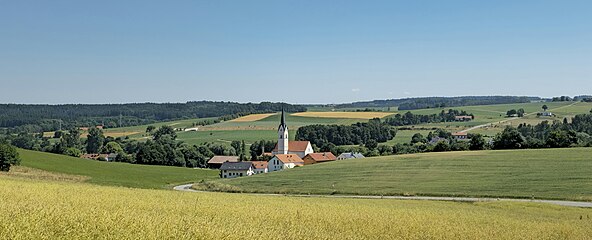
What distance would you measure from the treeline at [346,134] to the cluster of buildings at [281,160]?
18.1 meters

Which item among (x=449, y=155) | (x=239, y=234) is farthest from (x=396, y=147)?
(x=239, y=234)

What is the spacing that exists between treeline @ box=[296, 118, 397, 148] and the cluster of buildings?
711 inches

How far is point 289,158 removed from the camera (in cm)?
12250

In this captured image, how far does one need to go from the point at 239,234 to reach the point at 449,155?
243 feet

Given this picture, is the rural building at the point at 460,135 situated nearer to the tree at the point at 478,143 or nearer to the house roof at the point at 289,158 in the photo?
the house roof at the point at 289,158

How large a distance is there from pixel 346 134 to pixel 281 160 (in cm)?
4000

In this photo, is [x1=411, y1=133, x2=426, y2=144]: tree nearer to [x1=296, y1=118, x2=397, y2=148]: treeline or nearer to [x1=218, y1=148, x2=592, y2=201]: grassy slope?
[x1=296, y1=118, x2=397, y2=148]: treeline

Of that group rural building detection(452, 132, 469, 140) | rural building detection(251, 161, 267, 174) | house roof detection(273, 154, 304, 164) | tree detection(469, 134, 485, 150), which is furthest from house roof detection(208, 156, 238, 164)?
rural building detection(452, 132, 469, 140)

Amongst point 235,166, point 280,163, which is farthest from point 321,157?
point 235,166

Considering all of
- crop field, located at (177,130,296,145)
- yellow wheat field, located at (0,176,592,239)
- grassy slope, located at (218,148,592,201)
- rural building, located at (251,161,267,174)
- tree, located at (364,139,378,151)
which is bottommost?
rural building, located at (251,161,267,174)

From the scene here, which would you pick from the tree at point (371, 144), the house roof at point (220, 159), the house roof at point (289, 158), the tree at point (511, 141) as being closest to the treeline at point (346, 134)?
the tree at point (371, 144)

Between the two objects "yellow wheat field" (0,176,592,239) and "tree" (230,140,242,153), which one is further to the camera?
"tree" (230,140,242,153)

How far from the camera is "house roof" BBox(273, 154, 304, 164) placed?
120m

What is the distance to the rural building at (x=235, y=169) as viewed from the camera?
348ft
